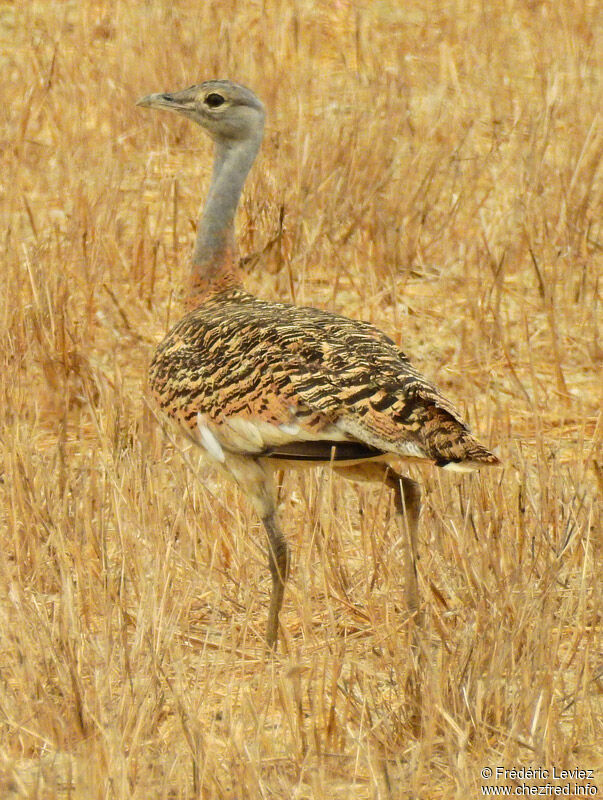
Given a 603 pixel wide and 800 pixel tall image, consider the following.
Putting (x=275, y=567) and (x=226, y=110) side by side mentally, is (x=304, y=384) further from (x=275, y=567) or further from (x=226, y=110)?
(x=226, y=110)

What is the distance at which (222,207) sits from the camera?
4418 millimetres

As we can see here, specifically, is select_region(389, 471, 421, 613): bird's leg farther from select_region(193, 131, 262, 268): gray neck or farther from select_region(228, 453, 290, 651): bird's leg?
select_region(193, 131, 262, 268): gray neck

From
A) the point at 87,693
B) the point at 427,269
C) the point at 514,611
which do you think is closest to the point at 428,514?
the point at 514,611

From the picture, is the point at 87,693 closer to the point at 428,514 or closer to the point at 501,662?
the point at 501,662

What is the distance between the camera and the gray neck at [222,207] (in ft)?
14.3

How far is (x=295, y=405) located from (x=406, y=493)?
480 mm

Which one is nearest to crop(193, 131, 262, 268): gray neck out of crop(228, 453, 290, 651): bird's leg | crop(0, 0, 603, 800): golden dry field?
crop(0, 0, 603, 800): golden dry field

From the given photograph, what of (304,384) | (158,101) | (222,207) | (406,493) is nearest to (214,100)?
(158,101)

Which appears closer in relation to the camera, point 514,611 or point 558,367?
point 514,611

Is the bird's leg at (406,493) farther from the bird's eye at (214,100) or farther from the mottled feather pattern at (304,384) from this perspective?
the bird's eye at (214,100)

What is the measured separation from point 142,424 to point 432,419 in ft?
5.33

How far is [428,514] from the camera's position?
4047 mm

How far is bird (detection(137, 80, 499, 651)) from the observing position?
3299mm

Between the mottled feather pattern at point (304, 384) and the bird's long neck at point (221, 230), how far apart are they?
35 cm
